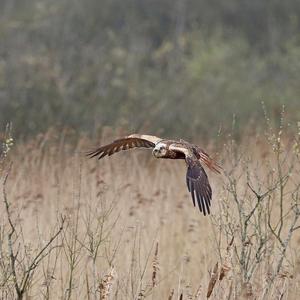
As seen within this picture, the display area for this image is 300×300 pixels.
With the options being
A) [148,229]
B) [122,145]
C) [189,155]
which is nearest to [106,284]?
[189,155]

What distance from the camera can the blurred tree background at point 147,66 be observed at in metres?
16.5

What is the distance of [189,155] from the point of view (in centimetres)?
666

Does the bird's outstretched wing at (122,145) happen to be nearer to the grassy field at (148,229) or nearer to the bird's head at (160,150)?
the grassy field at (148,229)

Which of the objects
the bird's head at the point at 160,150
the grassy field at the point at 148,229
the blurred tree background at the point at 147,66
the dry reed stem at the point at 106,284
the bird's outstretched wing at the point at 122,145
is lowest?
the dry reed stem at the point at 106,284

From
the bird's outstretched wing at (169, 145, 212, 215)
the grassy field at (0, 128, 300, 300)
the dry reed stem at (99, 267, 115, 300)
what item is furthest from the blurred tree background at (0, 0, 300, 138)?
the dry reed stem at (99, 267, 115, 300)

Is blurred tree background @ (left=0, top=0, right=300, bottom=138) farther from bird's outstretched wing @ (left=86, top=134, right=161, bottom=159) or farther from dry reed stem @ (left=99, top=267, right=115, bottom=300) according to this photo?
dry reed stem @ (left=99, top=267, right=115, bottom=300)

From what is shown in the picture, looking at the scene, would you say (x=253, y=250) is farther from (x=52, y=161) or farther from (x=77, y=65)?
(x=77, y=65)

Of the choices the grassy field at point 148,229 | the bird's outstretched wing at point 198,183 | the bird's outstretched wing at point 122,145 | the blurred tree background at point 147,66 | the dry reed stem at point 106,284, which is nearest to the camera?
the dry reed stem at point 106,284

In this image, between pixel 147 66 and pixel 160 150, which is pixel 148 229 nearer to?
pixel 160 150

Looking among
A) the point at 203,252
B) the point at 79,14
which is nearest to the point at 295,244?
the point at 203,252

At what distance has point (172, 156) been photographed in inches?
270

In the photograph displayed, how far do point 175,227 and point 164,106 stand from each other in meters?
9.66

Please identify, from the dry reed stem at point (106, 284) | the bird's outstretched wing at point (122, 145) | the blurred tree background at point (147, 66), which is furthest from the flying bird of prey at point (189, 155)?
the blurred tree background at point (147, 66)

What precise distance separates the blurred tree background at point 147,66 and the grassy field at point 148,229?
1.20 meters
